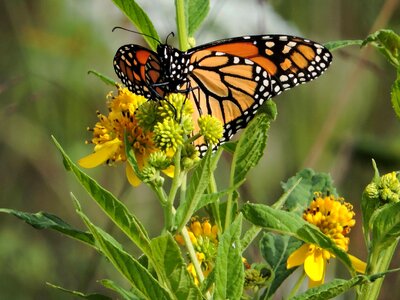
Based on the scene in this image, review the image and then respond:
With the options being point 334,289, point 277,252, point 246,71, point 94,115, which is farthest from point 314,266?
point 94,115

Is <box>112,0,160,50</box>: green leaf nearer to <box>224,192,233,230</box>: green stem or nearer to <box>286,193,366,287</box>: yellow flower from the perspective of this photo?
<box>224,192,233,230</box>: green stem

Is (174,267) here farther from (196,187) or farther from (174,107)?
(174,107)

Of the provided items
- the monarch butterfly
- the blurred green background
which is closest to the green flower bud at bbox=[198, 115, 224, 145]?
the monarch butterfly

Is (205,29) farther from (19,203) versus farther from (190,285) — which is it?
(190,285)

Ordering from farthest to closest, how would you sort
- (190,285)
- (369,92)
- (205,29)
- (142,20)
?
(369,92) < (205,29) < (142,20) < (190,285)

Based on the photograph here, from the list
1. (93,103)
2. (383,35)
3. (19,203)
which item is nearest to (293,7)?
(93,103)

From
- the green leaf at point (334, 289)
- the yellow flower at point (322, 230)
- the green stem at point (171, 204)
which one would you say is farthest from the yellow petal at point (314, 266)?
the green stem at point (171, 204)
